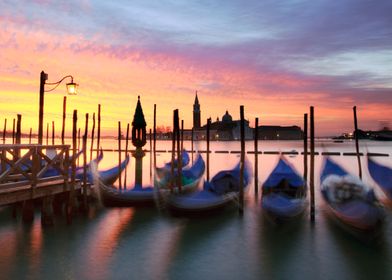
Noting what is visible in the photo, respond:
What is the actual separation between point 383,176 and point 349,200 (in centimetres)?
522

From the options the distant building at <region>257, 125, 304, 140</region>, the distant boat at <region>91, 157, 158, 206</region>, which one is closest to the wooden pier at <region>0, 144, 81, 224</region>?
the distant boat at <region>91, 157, 158, 206</region>

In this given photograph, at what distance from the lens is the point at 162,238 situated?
35.4ft

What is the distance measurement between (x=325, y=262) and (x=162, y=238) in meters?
4.33

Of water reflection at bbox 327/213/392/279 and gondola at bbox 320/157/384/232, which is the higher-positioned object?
gondola at bbox 320/157/384/232

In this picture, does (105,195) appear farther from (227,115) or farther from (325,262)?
(227,115)

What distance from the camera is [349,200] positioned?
1244 cm

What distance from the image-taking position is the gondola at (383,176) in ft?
53.3

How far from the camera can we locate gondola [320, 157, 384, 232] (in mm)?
9617

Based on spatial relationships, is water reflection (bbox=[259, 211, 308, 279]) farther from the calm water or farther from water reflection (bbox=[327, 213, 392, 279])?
water reflection (bbox=[327, 213, 392, 279])

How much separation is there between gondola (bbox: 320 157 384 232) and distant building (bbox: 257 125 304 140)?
167m

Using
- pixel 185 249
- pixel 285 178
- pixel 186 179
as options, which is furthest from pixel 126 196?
pixel 285 178

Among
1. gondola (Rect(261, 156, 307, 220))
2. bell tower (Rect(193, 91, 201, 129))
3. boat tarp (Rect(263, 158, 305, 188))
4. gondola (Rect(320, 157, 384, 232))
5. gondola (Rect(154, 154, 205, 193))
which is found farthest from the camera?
bell tower (Rect(193, 91, 201, 129))

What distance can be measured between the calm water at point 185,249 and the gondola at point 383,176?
4928 millimetres

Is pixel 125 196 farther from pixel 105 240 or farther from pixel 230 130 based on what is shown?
pixel 230 130
